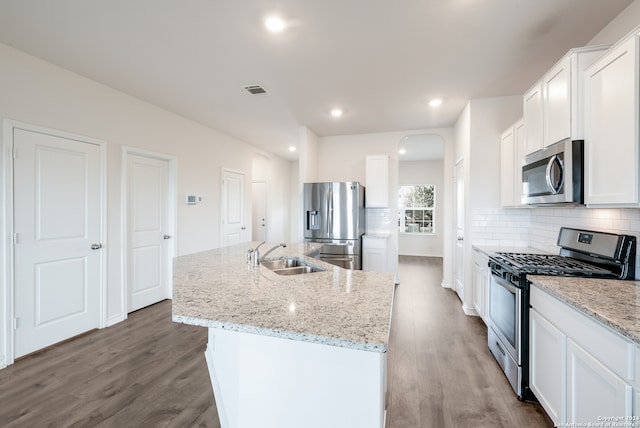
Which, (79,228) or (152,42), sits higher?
(152,42)

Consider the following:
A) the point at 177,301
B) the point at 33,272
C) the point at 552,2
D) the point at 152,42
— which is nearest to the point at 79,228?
the point at 33,272

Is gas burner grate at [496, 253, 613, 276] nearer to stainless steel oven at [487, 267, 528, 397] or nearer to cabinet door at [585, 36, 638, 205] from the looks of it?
stainless steel oven at [487, 267, 528, 397]

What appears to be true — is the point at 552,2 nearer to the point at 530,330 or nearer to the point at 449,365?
the point at 530,330

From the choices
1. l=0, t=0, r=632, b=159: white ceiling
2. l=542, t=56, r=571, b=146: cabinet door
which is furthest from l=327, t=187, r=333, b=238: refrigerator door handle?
l=542, t=56, r=571, b=146: cabinet door

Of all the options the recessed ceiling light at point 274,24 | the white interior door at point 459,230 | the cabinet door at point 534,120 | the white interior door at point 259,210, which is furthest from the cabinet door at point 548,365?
the white interior door at point 259,210

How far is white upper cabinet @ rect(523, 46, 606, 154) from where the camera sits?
1.80 meters

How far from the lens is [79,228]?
2973 millimetres

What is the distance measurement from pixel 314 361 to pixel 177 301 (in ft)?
2.28

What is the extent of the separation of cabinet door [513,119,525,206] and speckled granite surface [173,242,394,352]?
195 centimetres

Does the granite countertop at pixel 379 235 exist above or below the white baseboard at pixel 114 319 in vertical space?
above

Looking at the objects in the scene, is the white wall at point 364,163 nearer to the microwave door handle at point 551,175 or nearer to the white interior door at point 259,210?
the white interior door at point 259,210

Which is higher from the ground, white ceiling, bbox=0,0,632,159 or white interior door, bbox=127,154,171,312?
white ceiling, bbox=0,0,632,159

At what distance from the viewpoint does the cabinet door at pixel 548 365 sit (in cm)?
153

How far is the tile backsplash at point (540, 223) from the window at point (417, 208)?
4980 millimetres
